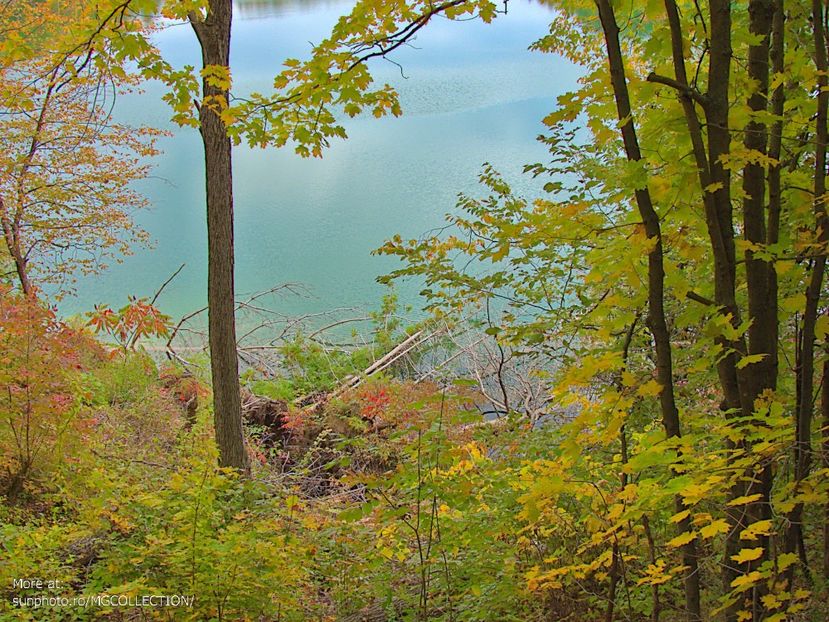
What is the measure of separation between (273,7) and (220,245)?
23301 mm

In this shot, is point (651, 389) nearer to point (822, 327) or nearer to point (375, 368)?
point (822, 327)

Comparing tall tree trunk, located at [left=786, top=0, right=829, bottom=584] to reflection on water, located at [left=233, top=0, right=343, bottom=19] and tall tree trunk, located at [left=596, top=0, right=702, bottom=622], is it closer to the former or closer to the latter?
tall tree trunk, located at [left=596, top=0, right=702, bottom=622]

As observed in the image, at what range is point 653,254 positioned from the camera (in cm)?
136

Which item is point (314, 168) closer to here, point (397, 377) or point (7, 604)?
point (397, 377)

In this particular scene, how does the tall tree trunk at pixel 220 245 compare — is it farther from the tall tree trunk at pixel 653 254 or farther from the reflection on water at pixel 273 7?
the reflection on water at pixel 273 7

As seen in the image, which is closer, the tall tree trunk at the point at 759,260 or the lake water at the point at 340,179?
the tall tree trunk at the point at 759,260

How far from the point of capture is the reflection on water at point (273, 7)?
23.0m

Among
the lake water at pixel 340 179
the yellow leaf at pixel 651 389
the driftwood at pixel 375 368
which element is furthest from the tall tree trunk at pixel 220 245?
the lake water at pixel 340 179

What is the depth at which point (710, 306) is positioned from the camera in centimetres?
136

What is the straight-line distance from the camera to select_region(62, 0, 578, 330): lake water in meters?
9.74

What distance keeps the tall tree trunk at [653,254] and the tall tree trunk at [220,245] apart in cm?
289

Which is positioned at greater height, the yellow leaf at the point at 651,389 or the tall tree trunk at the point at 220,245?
the tall tree trunk at the point at 220,245

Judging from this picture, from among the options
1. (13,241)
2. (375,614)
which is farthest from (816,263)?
(13,241)

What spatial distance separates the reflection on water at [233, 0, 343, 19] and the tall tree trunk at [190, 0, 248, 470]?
68.3 feet
